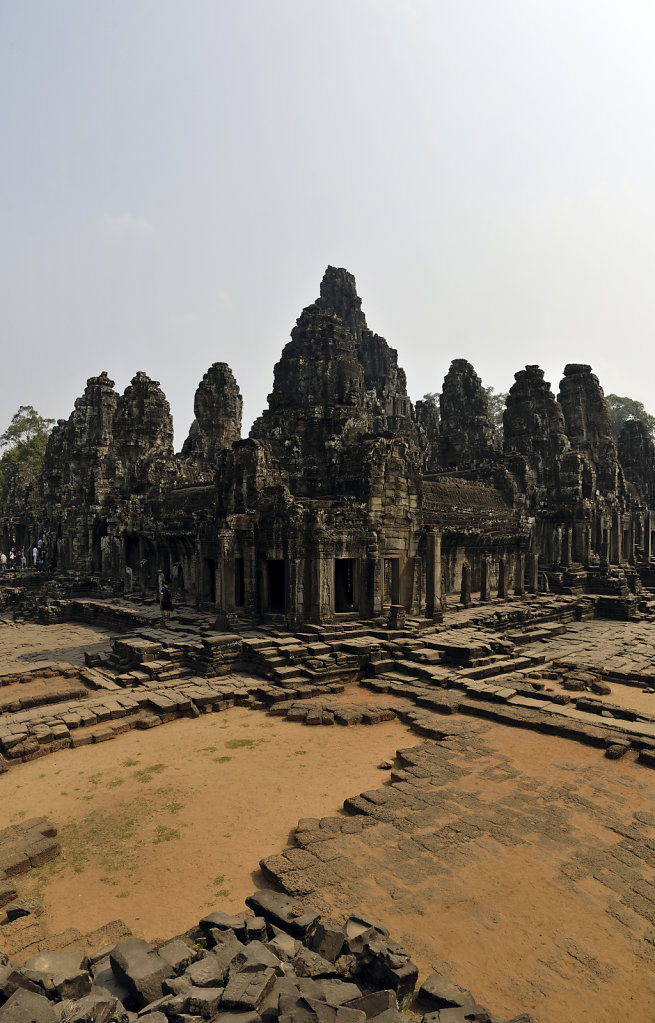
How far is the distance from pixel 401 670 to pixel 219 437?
29.5 m

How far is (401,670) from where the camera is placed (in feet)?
51.2

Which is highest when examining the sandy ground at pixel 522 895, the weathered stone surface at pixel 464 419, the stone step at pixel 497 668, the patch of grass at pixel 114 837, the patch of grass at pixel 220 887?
the weathered stone surface at pixel 464 419

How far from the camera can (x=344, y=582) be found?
20219mm

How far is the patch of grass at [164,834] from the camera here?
23.9 ft

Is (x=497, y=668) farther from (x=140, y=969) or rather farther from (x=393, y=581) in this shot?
(x=140, y=969)

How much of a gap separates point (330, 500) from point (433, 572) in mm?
4469

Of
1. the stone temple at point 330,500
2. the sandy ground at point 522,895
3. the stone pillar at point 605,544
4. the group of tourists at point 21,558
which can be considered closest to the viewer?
the sandy ground at point 522,895

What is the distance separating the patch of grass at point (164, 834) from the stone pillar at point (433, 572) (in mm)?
12922

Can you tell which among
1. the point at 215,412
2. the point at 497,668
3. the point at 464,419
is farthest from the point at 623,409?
the point at 497,668

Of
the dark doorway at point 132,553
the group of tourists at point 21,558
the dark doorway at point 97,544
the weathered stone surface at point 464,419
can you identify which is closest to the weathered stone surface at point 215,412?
the dark doorway at point 97,544

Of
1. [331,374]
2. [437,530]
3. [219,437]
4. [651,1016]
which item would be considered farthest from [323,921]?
[219,437]

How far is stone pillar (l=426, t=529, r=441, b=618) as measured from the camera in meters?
19.3

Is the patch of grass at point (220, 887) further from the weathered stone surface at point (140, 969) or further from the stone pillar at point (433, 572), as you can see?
the stone pillar at point (433, 572)

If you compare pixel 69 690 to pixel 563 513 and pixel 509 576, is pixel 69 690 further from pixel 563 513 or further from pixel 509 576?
pixel 563 513
